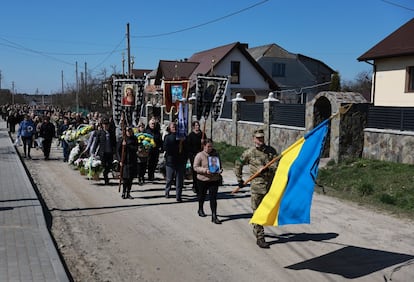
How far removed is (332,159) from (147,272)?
34.7 ft

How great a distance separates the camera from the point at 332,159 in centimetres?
1557

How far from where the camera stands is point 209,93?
49.8 feet

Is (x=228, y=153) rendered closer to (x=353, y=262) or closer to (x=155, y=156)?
(x=155, y=156)

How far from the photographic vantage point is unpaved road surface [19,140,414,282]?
6363 mm

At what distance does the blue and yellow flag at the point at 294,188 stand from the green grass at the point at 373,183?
13.7 ft

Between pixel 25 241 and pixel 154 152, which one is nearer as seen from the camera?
pixel 25 241

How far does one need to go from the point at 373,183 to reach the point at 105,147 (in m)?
7.53

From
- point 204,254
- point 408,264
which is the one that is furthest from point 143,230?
point 408,264

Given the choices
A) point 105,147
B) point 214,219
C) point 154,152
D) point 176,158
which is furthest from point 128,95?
point 214,219

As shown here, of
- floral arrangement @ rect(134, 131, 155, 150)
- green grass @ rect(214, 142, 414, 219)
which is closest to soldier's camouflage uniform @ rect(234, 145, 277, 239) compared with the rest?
green grass @ rect(214, 142, 414, 219)

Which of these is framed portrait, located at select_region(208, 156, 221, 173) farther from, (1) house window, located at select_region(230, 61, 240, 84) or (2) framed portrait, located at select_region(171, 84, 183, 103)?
(1) house window, located at select_region(230, 61, 240, 84)

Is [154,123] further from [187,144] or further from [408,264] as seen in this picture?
[408,264]

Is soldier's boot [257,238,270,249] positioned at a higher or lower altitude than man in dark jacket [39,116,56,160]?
lower

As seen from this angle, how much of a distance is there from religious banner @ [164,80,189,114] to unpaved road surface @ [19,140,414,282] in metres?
5.30
